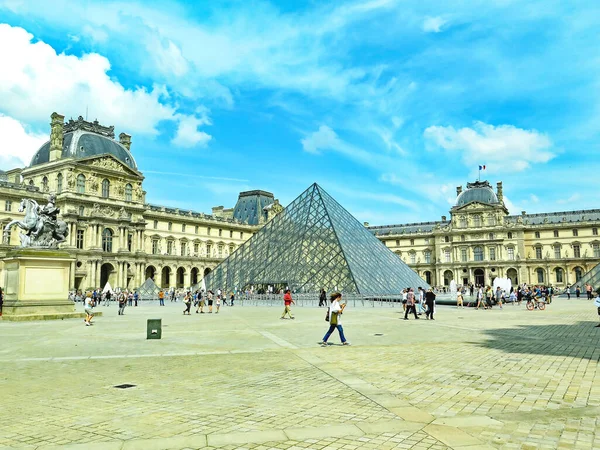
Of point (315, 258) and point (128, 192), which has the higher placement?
point (128, 192)

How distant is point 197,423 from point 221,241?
2588 inches

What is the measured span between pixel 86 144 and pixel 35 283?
132 feet

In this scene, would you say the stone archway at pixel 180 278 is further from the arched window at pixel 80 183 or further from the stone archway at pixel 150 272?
the arched window at pixel 80 183

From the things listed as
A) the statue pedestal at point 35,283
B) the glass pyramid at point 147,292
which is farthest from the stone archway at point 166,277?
the statue pedestal at point 35,283

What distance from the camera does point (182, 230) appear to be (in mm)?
63969

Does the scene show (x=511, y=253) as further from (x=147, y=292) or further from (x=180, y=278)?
(x=147, y=292)

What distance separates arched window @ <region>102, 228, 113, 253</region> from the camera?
5175 cm

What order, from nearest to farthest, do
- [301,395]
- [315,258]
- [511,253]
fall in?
1. [301,395]
2. [315,258]
3. [511,253]

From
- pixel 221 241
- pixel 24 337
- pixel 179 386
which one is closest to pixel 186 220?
pixel 221 241

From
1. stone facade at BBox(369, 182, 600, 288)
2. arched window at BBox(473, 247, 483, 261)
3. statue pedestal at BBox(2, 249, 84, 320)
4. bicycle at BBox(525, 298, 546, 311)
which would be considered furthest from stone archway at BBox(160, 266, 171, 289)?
bicycle at BBox(525, 298, 546, 311)

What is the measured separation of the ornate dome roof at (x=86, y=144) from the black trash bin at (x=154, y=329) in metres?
44.9

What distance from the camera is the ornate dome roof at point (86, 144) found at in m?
51.2

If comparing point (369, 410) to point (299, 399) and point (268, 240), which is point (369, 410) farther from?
point (268, 240)

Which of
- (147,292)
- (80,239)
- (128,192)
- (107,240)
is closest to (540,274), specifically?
(147,292)
